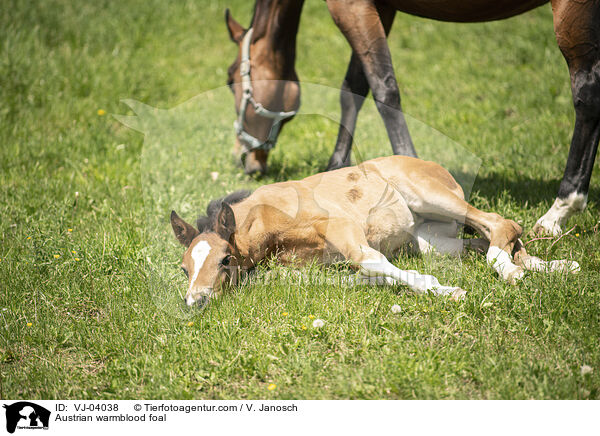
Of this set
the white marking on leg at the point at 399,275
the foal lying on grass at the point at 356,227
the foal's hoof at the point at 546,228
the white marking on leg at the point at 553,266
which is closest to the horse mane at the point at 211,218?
the foal lying on grass at the point at 356,227

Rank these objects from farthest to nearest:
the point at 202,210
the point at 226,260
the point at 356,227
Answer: the point at 202,210, the point at 356,227, the point at 226,260

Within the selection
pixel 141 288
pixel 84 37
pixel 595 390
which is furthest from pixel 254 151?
pixel 84 37

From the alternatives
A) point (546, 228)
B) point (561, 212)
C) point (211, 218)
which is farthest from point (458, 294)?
point (211, 218)

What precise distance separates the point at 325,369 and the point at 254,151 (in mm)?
3209

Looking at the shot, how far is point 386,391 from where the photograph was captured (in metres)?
2.70

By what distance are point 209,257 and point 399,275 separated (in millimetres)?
1133

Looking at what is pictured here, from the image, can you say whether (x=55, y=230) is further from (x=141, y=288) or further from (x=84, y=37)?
(x=84, y=37)

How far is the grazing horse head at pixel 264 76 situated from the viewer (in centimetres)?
524

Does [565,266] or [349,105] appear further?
[349,105]
